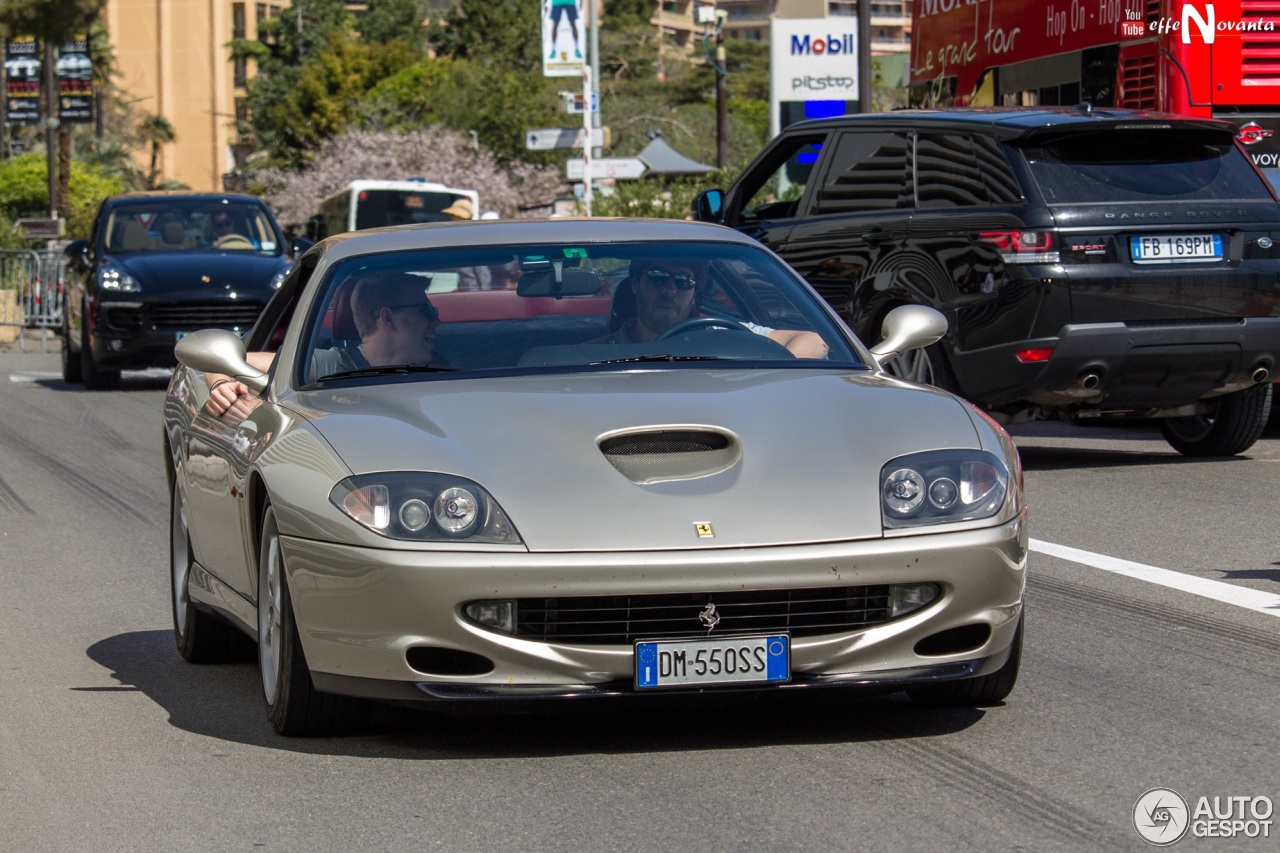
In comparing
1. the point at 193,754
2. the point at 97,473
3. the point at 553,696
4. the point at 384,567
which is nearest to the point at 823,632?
the point at 553,696

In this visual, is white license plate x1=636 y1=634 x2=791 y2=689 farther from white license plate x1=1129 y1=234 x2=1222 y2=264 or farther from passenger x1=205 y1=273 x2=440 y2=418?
white license plate x1=1129 y1=234 x2=1222 y2=264

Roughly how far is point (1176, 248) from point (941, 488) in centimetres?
625

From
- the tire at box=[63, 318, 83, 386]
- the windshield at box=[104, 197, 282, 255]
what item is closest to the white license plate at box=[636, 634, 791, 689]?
the windshield at box=[104, 197, 282, 255]

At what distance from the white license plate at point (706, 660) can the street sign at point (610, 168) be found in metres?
24.3

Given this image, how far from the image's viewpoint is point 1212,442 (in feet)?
40.3

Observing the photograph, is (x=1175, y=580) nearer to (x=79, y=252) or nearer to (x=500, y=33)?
(x=79, y=252)

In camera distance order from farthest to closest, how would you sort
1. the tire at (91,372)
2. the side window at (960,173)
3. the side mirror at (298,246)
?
the tire at (91,372) → the side mirror at (298,246) → the side window at (960,173)

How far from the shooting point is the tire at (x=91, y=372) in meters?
19.9

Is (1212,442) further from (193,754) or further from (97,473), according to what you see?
(193,754)

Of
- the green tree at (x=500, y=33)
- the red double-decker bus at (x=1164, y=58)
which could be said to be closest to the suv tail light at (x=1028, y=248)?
the red double-decker bus at (x=1164, y=58)

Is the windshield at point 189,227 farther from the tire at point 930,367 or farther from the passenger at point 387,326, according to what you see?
the passenger at point 387,326

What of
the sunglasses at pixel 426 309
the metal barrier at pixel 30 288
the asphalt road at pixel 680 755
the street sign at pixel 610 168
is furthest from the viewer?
the metal barrier at pixel 30 288

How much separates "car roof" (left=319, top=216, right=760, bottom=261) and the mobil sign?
40.5 m

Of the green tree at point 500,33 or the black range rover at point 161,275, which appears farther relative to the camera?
the green tree at point 500,33
